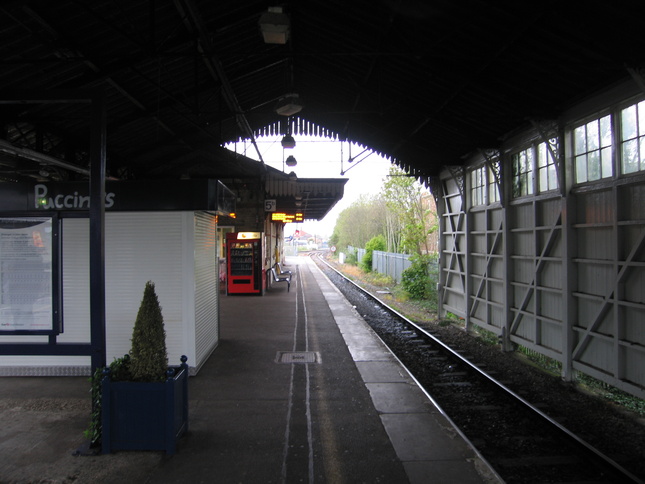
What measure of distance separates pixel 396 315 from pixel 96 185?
11.0m

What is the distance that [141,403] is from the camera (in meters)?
4.38

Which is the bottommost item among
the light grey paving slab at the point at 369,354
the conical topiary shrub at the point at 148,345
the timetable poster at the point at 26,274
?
the light grey paving slab at the point at 369,354

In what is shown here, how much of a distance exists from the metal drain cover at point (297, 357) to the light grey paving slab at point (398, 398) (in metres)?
1.69

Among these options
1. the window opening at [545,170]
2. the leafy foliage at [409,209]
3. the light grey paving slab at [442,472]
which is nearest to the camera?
the light grey paving slab at [442,472]

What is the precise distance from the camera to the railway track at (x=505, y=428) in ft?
14.7

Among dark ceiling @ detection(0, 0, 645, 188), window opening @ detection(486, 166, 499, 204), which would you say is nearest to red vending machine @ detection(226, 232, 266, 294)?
dark ceiling @ detection(0, 0, 645, 188)

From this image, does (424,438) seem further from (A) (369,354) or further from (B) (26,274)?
(B) (26,274)

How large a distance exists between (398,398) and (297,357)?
2.67m

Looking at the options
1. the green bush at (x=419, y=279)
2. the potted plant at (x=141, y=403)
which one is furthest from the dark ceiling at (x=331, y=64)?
the green bush at (x=419, y=279)

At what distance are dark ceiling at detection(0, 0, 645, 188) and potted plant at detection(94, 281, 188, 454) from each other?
110 inches

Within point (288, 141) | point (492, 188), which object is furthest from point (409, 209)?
point (288, 141)

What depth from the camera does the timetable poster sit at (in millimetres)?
4840

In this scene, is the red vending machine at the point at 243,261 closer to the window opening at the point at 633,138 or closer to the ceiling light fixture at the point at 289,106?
the ceiling light fixture at the point at 289,106

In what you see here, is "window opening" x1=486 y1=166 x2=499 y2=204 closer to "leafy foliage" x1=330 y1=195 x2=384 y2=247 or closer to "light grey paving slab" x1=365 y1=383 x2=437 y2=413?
"light grey paving slab" x1=365 y1=383 x2=437 y2=413
